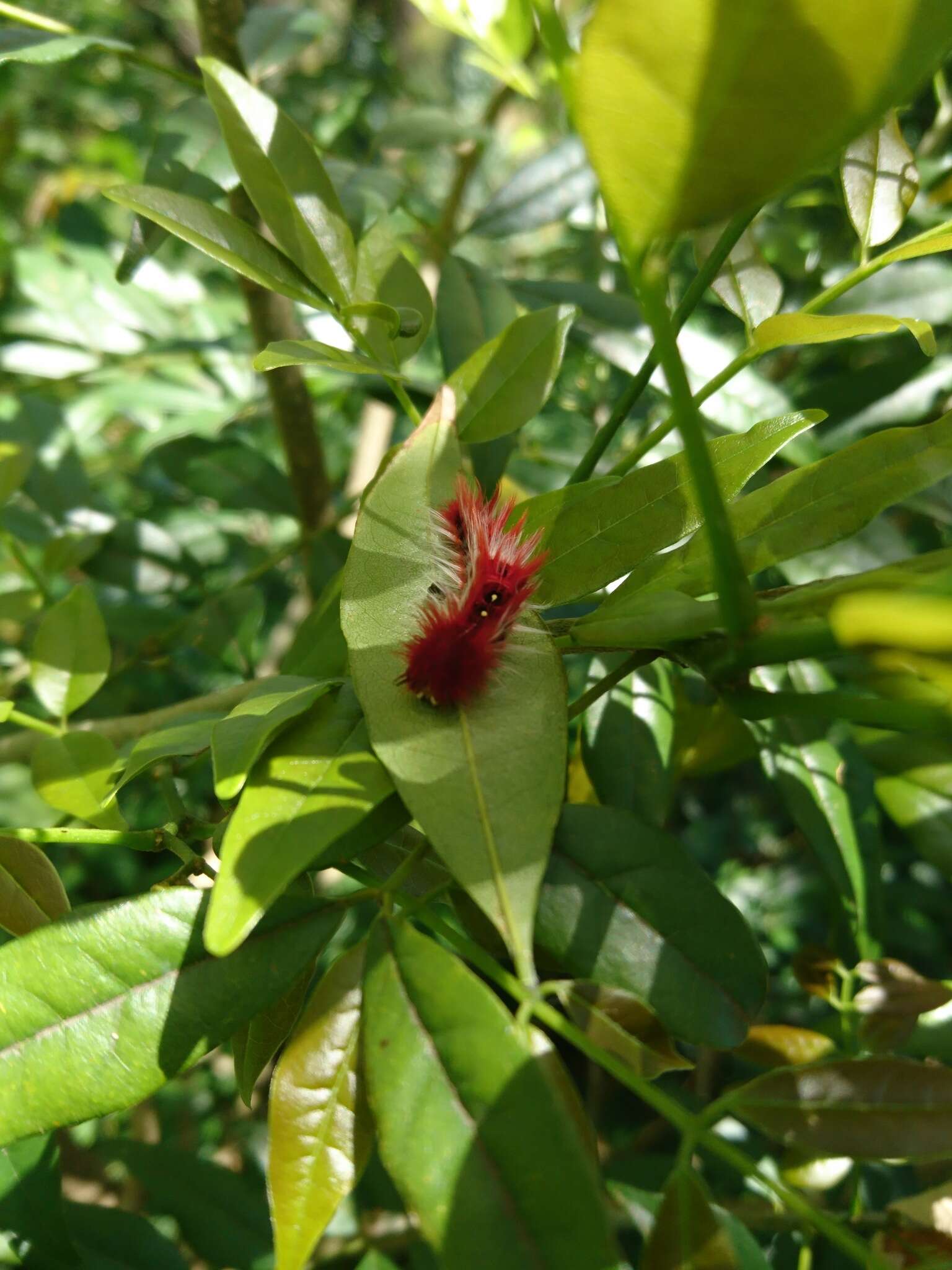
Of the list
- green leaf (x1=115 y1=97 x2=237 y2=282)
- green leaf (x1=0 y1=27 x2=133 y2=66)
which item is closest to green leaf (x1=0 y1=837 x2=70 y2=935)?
green leaf (x1=115 y1=97 x2=237 y2=282)

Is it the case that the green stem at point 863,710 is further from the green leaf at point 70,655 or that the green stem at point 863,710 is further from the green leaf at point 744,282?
the green leaf at point 70,655

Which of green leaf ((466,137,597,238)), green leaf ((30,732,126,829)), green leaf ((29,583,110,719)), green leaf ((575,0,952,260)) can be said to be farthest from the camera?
green leaf ((466,137,597,238))

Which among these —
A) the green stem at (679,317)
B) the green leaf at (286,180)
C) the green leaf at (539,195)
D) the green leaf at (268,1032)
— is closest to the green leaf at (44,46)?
the green leaf at (286,180)

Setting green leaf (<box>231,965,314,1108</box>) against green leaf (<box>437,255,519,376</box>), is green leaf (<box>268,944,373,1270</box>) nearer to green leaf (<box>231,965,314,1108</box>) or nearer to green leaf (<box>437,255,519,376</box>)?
green leaf (<box>231,965,314,1108</box>)

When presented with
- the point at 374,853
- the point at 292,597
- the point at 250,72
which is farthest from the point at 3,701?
the point at 292,597

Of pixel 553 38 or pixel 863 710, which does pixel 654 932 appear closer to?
pixel 863 710

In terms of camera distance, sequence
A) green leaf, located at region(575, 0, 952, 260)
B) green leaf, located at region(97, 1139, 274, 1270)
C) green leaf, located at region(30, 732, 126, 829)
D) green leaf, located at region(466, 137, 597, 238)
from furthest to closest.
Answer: green leaf, located at region(466, 137, 597, 238) < green leaf, located at region(97, 1139, 274, 1270) < green leaf, located at region(30, 732, 126, 829) < green leaf, located at region(575, 0, 952, 260)
